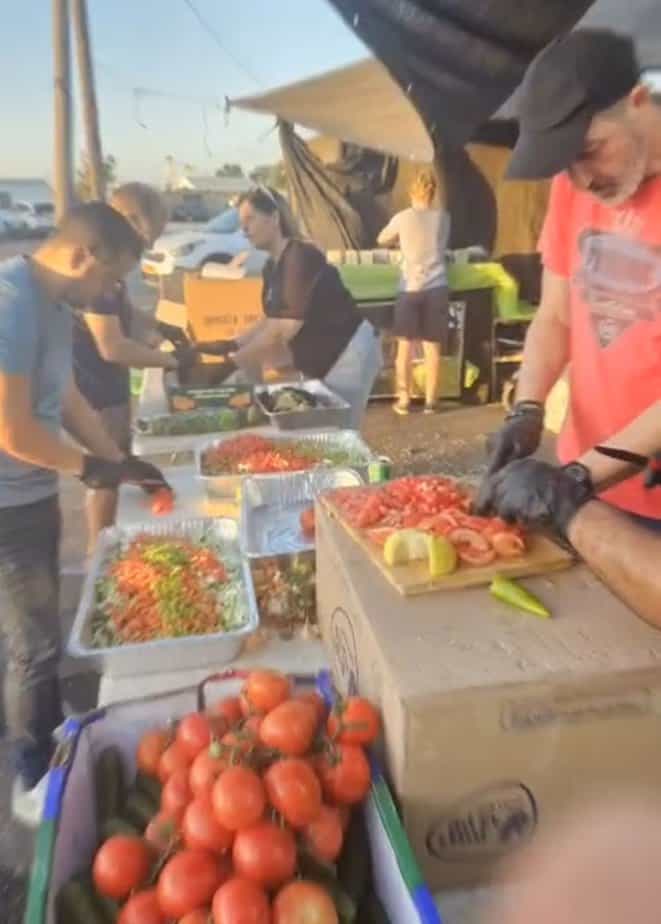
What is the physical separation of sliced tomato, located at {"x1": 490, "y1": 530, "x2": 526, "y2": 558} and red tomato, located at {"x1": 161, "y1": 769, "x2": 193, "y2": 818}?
536mm

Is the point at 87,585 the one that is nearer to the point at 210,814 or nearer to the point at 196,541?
the point at 196,541

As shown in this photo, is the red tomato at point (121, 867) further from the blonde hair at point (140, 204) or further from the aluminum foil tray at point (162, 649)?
the blonde hair at point (140, 204)

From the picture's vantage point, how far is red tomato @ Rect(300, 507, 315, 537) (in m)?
1.77

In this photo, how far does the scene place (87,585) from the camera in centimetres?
159

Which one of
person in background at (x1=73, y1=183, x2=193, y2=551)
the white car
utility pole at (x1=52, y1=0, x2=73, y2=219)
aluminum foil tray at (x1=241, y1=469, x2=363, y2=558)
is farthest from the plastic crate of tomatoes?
the white car

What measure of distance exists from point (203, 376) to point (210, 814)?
8.42ft

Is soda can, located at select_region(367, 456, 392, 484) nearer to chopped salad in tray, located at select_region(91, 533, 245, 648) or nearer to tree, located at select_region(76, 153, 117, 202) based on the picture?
chopped salad in tray, located at select_region(91, 533, 245, 648)

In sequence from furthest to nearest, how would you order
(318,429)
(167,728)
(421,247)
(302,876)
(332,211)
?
1. (332,211)
2. (421,247)
3. (318,429)
4. (167,728)
5. (302,876)

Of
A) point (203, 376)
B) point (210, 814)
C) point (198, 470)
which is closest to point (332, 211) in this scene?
point (203, 376)

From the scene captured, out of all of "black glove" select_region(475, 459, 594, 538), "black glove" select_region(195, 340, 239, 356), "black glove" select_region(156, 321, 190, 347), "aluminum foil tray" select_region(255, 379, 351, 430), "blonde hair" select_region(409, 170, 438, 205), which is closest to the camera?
"black glove" select_region(475, 459, 594, 538)

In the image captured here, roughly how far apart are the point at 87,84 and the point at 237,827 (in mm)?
2637

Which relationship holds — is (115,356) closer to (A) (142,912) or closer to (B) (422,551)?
(B) (422,551)

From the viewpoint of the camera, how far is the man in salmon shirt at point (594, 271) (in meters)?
1.30

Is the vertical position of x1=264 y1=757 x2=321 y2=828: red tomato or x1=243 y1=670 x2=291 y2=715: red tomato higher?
x1=243 y1=670 x2=291 y2=715: red tomato
